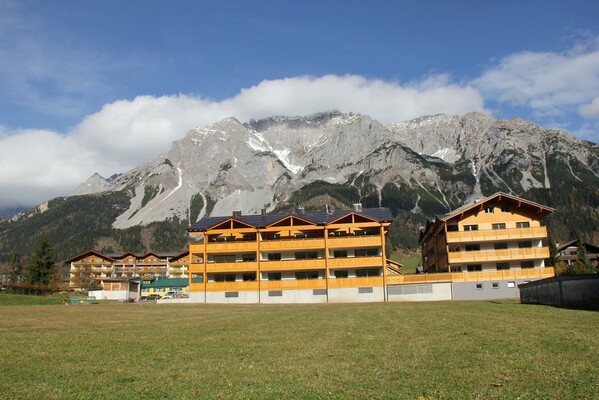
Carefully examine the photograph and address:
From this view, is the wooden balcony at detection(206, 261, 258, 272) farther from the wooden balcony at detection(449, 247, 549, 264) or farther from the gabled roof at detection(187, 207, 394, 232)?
the wooden balcony at detection(449, 247, 549, 264)

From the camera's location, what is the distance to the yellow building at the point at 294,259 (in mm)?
70250

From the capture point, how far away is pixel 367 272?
71500mm

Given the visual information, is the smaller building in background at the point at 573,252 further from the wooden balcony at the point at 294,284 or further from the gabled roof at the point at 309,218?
the wooden balcony at the point at 294,284

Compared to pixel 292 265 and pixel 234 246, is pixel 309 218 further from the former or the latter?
pixel 234 246

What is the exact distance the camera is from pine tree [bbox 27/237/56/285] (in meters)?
109

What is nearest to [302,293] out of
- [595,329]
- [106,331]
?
[106,331]

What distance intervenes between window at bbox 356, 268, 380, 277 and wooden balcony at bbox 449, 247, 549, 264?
1008 cm

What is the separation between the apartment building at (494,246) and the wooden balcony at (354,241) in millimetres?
9774

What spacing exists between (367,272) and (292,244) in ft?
36.6

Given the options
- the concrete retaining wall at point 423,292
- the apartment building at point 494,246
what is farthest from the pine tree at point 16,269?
the apartment building at point 494,246

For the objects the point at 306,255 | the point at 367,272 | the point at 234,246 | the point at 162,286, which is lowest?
the point at 367,272

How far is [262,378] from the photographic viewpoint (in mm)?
12141

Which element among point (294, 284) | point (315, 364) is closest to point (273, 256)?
point (294, 284)

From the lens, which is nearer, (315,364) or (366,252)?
(315,364)
